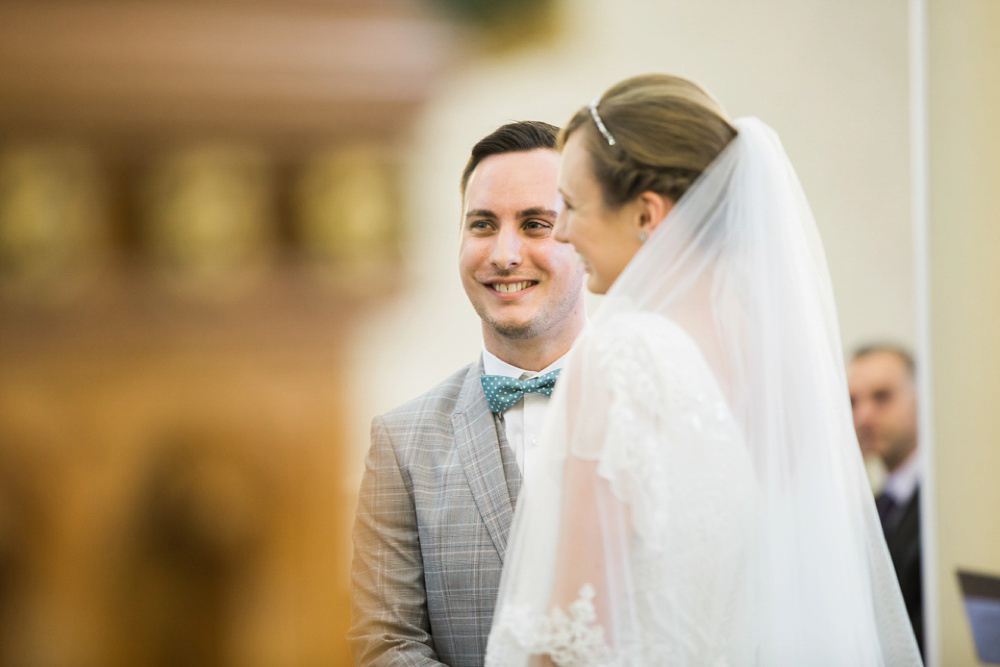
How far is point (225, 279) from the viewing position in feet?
5.10

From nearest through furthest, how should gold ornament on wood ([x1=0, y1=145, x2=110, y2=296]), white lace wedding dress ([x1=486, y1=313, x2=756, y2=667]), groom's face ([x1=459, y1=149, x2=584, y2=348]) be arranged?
white lace wedding dress ([x1=486, y1=313, x2=756, y2=667]) < gold ornament on wood ([x1=0, y1=145, x2=110, y2=296]) < groom's face ([x1=459, y1=149, x2=584, y2=348])

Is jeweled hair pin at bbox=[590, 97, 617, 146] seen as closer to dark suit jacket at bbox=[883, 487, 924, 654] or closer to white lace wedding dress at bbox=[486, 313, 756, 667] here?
white lace wedding dress at bbox=[486, 313, 756, 667]

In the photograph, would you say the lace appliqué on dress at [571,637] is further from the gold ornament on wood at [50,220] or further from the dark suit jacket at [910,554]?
the dark suit jacket at [910,554]

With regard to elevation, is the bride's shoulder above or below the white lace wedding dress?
above

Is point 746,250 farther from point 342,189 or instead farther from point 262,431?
point 262,431

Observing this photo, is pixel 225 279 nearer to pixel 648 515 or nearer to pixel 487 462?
pixel 487 462

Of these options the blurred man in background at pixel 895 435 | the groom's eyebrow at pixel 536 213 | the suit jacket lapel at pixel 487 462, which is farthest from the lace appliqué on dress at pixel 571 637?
the blurred man in background at pixel 895 435

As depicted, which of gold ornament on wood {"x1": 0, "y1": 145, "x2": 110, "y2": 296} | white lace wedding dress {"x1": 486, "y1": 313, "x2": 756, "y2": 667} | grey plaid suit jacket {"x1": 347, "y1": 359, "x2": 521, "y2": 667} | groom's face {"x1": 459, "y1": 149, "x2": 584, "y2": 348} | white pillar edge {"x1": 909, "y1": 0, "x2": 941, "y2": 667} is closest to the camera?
white lace wedding dress {"x1": 486, "y1": 313, "x2": 756, "y2": 667}

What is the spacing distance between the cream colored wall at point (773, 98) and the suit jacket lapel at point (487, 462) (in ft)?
0.75

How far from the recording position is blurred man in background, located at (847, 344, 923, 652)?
249 centimetres

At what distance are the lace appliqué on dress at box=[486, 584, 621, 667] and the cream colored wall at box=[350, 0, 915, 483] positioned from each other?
787 mm

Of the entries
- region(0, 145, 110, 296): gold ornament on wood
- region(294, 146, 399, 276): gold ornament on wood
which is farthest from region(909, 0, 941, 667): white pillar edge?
region(0, 145, 110, 296): gold ornament on wood

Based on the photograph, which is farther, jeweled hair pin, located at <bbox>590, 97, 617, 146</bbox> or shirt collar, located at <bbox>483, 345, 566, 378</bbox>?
shirt collar, located at <bbox>483, 345, 566, 378</bbox>

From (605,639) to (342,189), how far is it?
26.1 inches
